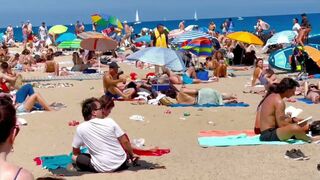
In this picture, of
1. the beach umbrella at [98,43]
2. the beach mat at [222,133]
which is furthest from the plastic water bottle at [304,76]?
the beach mat at [222,133]

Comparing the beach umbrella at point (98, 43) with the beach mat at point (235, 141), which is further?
the beach umbrella at point (98, 43)

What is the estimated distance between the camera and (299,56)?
15.5m

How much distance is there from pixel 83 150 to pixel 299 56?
10239mm

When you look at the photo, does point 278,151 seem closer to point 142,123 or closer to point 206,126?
point 206,126

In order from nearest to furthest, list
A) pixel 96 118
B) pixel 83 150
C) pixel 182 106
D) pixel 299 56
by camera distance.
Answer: pixel 96 118 < pixel 83 150 < pixel 182 106 < pixel 299 56

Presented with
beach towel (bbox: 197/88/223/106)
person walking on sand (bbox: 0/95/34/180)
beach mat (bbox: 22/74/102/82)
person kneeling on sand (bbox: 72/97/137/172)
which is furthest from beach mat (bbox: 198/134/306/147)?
beach mat (bbox: 22/74/102/82)

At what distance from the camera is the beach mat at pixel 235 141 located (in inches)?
279

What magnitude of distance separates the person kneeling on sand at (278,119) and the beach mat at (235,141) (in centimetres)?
8

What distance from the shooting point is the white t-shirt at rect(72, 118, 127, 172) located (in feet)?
18.9

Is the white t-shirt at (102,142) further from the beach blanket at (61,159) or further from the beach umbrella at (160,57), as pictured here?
the beach umbrella at (160,57)

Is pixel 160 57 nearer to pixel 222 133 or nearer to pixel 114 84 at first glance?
pixel 114 84

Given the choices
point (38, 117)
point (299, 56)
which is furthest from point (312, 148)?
point (299, 56)

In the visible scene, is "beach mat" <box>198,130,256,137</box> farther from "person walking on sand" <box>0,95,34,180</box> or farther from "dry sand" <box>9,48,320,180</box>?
"person walking on sand" <box>0,95,34,180</box>

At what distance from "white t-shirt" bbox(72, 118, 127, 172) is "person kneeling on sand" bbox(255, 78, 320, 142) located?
2.14m
